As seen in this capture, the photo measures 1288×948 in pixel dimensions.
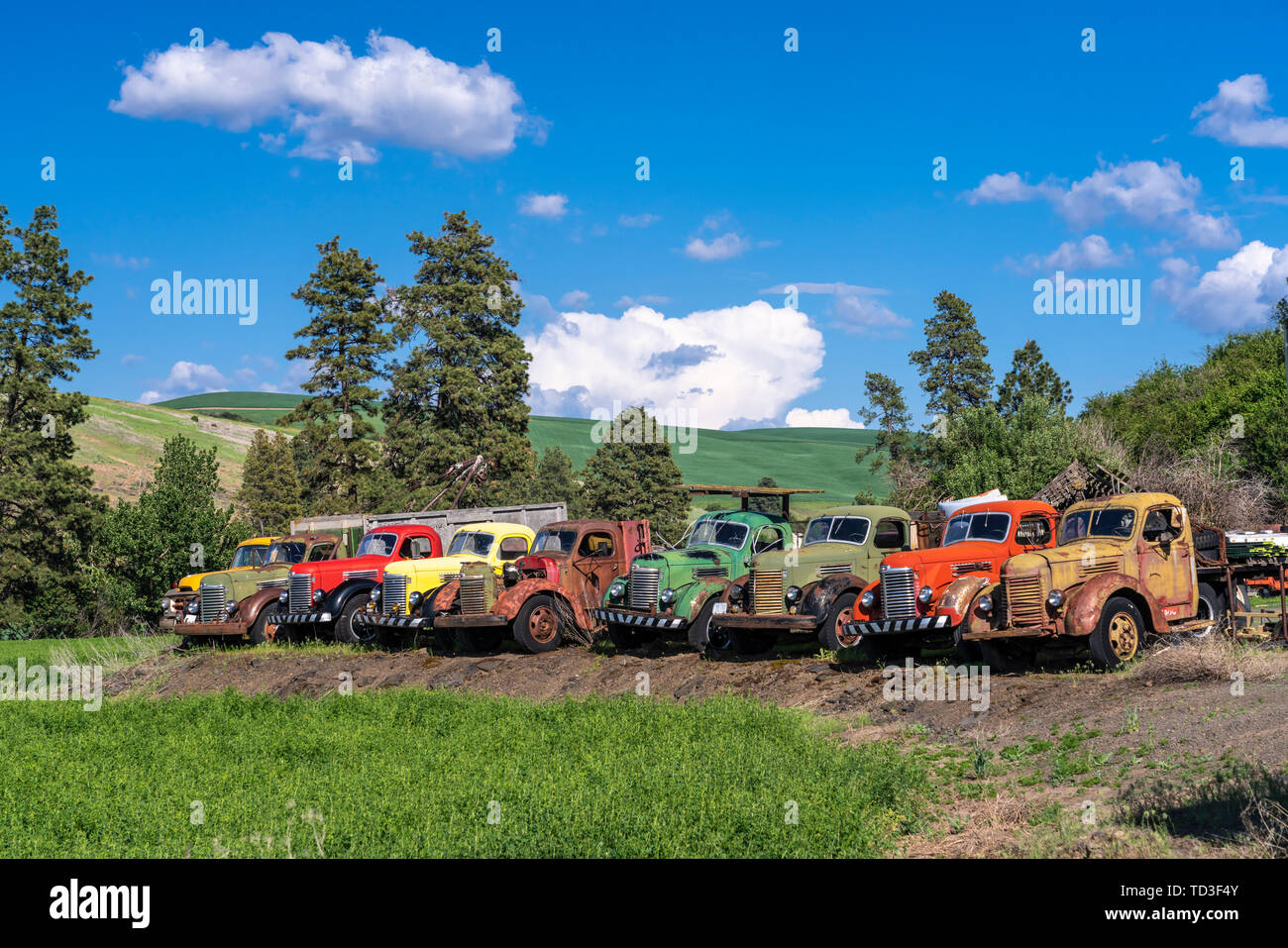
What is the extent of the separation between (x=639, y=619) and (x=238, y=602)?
1117 cm

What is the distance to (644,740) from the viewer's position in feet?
36.9

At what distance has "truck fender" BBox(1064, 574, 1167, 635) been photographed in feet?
43.3

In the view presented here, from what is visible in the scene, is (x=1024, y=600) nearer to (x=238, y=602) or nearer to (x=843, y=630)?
(x=843, y=630)

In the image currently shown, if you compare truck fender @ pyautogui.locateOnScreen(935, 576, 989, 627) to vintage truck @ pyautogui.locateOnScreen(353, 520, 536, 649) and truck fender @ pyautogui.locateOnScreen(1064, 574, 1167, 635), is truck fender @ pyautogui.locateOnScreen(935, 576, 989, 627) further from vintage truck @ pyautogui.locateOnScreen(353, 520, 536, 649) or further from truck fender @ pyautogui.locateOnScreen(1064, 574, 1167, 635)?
vintage truck @ pyautogui.locateOnScreen(353, 520, 536, 649)

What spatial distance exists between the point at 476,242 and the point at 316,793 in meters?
44.0

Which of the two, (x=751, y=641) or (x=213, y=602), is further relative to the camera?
(x=213, y=602)

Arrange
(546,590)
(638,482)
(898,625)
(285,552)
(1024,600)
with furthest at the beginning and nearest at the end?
(638,482)
(285,552)
(546,590)
(898,625)
(1024,600)

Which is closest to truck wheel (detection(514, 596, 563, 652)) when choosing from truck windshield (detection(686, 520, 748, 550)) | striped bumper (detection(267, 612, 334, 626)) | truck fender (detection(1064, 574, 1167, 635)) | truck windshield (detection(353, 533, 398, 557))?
truck windshield (detection(686, 520, 748, 550))

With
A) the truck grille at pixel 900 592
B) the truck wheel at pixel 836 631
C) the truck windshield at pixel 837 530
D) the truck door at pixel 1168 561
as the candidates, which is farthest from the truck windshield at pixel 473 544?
the truck door at pixel 1168 561

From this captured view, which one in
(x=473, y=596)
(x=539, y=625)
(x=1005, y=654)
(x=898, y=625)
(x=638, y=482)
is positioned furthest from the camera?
(x=638, y=482)

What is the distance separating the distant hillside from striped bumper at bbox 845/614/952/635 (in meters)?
69.1

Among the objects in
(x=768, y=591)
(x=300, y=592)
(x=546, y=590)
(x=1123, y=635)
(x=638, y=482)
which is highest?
(x=638, y=482)

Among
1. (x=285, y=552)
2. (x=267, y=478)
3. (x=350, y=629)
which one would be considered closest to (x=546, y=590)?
(x=350, y=629)

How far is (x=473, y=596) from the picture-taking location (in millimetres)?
20484
